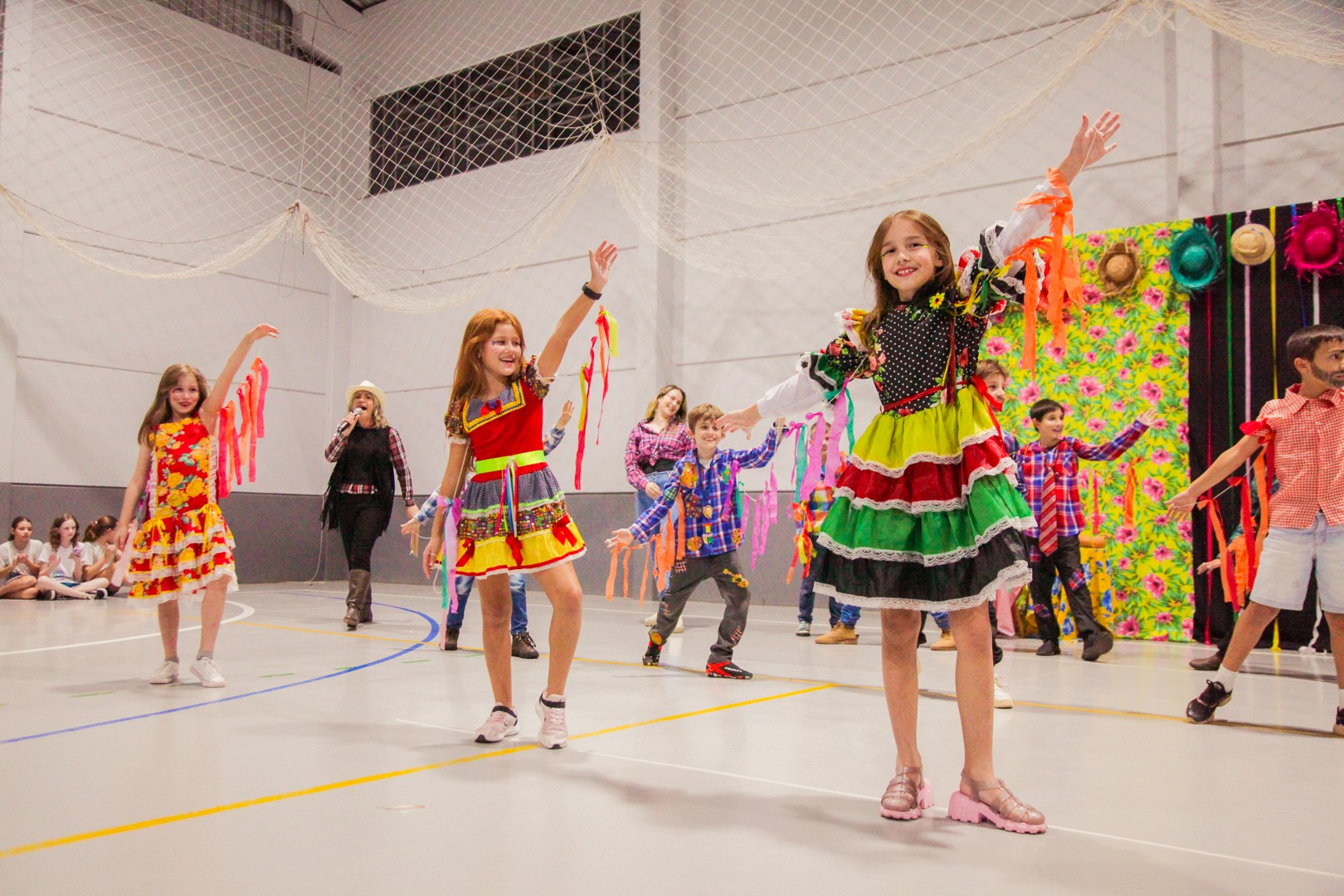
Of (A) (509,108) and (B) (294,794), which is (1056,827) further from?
(A) (509,108)

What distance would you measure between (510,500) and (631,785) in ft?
3.31

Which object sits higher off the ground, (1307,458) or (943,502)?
(1307,458)

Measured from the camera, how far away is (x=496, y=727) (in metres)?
3.14

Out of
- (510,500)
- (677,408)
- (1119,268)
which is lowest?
(510,500)

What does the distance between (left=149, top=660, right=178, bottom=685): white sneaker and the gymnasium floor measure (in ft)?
0.30

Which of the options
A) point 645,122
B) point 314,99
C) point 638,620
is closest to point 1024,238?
point 638,620

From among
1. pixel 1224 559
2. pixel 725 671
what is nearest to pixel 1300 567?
pixel 725 671

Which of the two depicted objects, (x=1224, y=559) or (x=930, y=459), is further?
(x=1224, y=559)

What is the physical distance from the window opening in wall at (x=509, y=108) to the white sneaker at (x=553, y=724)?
734 centimetres

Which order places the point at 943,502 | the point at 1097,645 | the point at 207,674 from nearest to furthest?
the point at 943,502, the point at 207,674, the point at 1097,645

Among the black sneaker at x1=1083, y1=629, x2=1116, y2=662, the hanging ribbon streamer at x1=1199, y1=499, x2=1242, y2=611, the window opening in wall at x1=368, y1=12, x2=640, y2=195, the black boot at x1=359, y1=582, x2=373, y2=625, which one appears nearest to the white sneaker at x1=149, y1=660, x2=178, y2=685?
the black boot at x1=359, y1=582, x2=373, y2=625

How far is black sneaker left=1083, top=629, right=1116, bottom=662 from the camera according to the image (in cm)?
548

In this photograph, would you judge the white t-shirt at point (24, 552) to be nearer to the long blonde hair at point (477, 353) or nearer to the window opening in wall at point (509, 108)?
the window opening in wall at point (509, 108)

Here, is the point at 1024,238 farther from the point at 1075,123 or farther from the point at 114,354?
the point at 114,354
